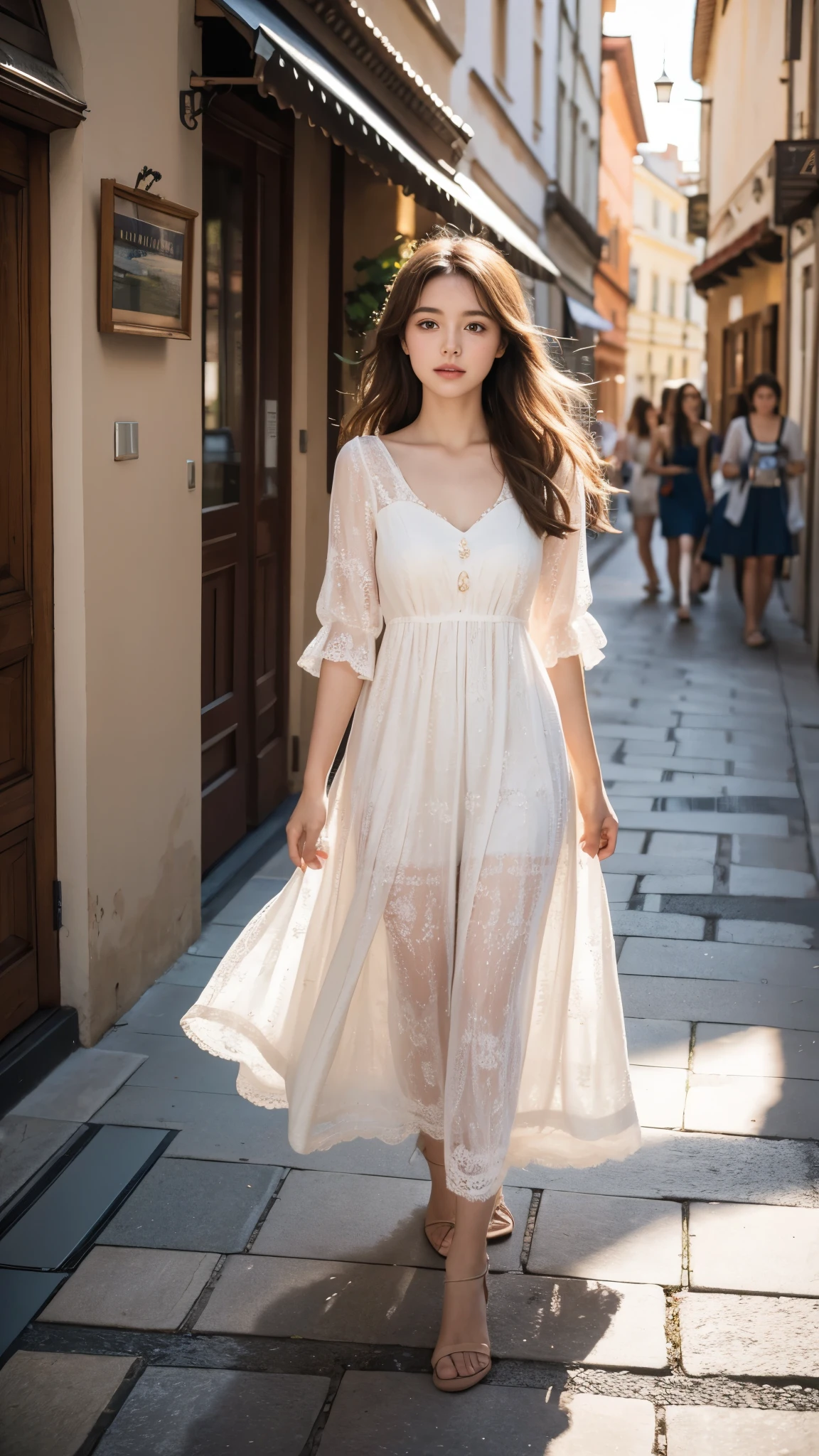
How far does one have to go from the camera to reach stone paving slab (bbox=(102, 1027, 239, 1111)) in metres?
4.08

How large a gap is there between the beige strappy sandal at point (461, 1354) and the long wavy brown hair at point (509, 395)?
1492mm

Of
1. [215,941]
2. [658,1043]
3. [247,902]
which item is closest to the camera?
[658,1043]

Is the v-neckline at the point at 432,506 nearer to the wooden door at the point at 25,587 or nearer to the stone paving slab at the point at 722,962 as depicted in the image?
the wooden door at the point at 25,587

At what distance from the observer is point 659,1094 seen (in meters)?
4.05

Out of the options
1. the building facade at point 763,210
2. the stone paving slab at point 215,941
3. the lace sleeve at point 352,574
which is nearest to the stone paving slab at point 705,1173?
the lace sleeve at point 352,574

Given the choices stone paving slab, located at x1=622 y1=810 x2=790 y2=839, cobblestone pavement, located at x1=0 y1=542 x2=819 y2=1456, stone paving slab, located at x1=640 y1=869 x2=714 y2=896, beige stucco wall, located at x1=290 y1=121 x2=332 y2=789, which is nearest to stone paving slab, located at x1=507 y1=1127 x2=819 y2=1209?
cobblestone pavement, located at x1=0 y1=542 x2=819 y2=1456

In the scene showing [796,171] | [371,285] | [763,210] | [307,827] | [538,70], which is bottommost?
[307,827]

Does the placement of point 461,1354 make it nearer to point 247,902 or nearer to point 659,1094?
point 659,1094

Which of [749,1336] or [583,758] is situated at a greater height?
[583,758]

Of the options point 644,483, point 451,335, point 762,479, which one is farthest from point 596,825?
point 644,483

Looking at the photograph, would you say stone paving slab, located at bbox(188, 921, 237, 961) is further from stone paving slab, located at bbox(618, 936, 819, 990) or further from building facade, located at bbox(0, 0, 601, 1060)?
stone paving slab, located at bbox(618, 936, 819, 990)

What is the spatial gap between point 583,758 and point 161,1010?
1945mm

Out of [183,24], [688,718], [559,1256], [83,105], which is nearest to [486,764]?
[559,1256]

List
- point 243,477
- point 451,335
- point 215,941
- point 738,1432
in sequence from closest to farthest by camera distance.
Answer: point 738,1432 < point 451,335 < point 215,941 < point 243,477
